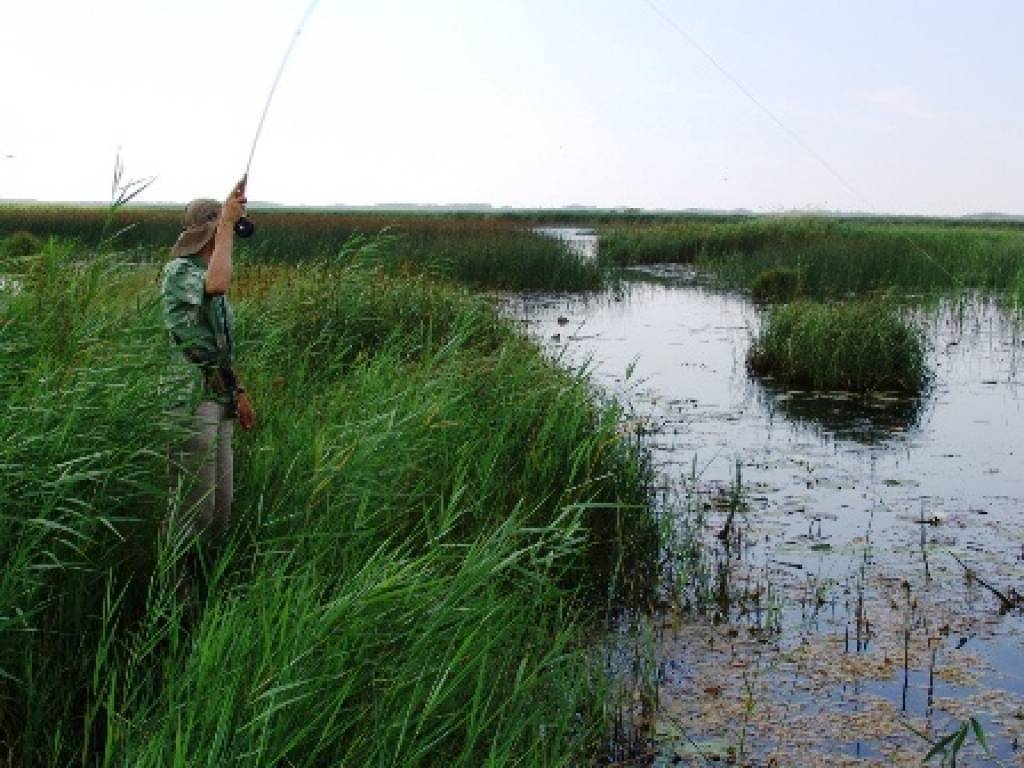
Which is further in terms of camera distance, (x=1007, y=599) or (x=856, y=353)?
(x=856, y=353)

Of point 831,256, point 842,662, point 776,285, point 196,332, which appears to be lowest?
point 842,662

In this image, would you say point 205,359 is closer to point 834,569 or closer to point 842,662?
point 842,662

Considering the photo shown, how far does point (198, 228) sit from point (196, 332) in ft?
1.37

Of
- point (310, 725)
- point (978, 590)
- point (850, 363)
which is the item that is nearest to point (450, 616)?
point (310, 725)

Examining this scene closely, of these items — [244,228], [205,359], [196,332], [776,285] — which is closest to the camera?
[244,228]

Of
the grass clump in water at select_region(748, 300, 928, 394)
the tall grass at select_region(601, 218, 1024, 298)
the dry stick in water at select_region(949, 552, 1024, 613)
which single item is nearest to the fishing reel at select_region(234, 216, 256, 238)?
the dry stick in water at select_region(949, 552, 1024, 613)

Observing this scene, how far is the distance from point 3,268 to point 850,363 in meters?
10.3

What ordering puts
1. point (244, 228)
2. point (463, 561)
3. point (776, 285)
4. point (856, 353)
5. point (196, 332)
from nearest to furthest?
point (463, 561) → point (244, 228) → point (196, 332) → point (856, 353) → point (776, 285)

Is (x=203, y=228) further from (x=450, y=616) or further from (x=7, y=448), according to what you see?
(x=450, y=616)

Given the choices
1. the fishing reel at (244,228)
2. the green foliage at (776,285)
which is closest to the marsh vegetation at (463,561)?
the fishing reel at (244,228)

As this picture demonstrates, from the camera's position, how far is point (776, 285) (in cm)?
2288

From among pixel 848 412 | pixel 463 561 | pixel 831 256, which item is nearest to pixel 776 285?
pixel 831 256

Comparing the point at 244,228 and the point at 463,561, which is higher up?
the point at 244,228

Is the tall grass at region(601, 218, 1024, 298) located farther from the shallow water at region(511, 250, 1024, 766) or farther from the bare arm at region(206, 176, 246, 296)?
the bare arm at region(206, 176, 246, 296)
